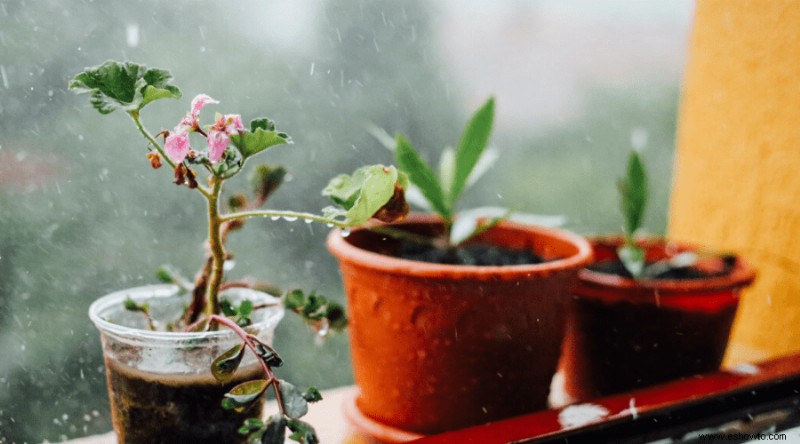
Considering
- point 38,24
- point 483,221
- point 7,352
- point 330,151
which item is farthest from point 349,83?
point 7,352

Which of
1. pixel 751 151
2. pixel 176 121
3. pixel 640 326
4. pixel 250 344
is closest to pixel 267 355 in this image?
pixel 250 344

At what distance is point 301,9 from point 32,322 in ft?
1.40

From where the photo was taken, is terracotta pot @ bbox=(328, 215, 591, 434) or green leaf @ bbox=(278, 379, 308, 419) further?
terracotta pot @ bbox=(328, 215, 591, 434)

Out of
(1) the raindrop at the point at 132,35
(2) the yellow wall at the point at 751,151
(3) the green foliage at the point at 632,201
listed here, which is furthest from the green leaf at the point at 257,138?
(2) the yellow wall at the point at 751,151

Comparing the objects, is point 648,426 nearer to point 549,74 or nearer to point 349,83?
point 349,83

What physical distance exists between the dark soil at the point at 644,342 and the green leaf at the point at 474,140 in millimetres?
214

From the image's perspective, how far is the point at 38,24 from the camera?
23.9 inches

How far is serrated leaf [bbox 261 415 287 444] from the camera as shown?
469 millimetres

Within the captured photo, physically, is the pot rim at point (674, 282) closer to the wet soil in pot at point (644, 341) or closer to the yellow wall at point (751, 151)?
the wet soil in pot at point (644, 341)

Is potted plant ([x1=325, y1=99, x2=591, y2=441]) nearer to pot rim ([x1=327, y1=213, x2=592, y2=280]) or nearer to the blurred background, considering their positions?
pot rim ([x1=327, y1=213, x2=592, y2=280])

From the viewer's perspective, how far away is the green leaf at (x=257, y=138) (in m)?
0.50

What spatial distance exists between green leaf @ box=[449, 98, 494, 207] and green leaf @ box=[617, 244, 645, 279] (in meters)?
0.24

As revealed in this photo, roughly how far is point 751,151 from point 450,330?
0.55m

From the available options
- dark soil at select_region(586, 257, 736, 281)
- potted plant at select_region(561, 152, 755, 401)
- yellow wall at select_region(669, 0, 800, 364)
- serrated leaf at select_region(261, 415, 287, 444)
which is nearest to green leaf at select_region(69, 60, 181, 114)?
serrated leaf at select_region(261, 415, 287, 444)
